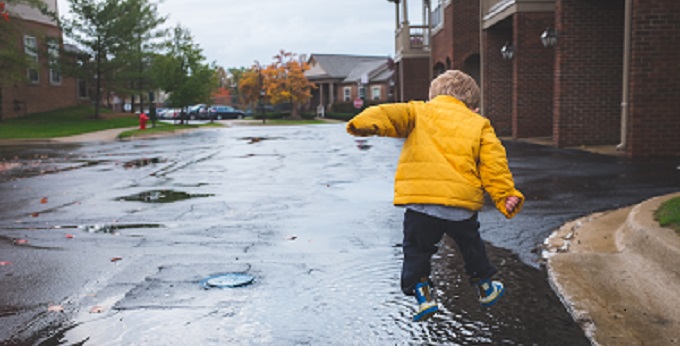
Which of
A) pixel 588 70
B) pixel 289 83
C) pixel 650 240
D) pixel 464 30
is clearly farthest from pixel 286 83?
pixel 650 240

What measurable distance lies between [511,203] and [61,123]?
126 ft

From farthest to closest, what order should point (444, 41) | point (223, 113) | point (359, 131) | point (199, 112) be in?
point (223, 113) → point (199, 112) → point (444, 41) → point (359, 131)

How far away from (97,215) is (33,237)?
145 centimetres

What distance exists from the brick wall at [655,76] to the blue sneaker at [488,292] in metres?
9.59

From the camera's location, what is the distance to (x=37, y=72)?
38.6m

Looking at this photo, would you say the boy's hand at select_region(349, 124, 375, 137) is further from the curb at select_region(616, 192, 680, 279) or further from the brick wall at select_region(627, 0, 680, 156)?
the brick wall at select_region(627, 0, 680, 156)

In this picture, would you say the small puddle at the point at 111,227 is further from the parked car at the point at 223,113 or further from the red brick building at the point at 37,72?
the parked car at the point at 223,113

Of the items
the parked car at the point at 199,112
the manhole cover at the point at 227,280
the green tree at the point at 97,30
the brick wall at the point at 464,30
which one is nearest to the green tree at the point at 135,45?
the green tree at the point at 97,30

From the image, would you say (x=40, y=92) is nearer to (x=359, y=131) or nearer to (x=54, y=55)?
(x=54, y=55)

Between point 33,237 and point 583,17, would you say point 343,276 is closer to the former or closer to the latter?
point 33,237

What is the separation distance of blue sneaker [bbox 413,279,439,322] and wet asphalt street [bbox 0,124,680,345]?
0.14m

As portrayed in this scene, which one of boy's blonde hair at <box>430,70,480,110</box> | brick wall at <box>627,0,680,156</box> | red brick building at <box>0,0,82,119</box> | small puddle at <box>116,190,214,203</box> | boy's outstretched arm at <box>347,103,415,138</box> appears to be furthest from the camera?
red brick building at <box>0,0,82,119</box>

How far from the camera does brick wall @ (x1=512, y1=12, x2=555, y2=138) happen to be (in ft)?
62.1

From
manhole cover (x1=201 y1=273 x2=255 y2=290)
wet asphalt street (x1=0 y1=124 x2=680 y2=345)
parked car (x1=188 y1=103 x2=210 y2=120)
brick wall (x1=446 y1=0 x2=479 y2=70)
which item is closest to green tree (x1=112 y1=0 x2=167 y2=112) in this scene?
parked car (x1=188 y1=103 x2=210 y2=120)
